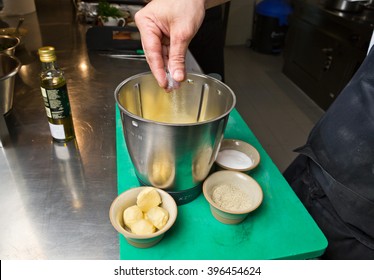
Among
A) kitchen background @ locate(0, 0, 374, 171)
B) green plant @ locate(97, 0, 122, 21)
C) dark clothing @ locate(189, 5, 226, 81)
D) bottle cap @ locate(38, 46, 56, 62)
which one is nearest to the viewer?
bottle cap @ locate(38, 46, 56, 62)

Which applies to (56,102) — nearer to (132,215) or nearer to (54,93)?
(54,93)

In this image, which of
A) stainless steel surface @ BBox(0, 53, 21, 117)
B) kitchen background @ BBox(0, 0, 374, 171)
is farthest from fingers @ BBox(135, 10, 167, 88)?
kitchen background @ BBox(0, 0, 374, 171)

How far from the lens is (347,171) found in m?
0.67

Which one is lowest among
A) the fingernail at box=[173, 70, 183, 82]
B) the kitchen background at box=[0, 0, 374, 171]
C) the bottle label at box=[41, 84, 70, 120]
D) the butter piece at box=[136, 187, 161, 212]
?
the kitchen background at box=[0, 0, 374, 171]

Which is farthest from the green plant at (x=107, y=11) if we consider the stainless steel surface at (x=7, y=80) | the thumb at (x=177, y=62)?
the thumb at (x=177, y=62)

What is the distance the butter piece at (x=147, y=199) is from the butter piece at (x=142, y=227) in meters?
0.03

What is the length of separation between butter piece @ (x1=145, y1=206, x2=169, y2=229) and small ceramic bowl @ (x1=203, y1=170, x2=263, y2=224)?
0.09m

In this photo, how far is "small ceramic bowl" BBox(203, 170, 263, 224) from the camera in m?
0.56

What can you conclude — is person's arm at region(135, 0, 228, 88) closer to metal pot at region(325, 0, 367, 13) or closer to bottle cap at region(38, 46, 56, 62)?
bottle cap at region(38, 46, 56, 62)

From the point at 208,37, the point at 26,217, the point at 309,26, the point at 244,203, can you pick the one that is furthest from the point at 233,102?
the point at 309,26

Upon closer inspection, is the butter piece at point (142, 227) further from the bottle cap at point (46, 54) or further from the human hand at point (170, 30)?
the bottle cap at point (46, 54)

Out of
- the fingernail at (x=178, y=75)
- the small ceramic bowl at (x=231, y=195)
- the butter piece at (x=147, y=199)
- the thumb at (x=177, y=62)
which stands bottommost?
the small ceramic bowl at (x=231, y=195)

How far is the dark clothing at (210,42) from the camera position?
5.40 feet

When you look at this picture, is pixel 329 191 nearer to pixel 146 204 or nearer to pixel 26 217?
pixel 146 204
